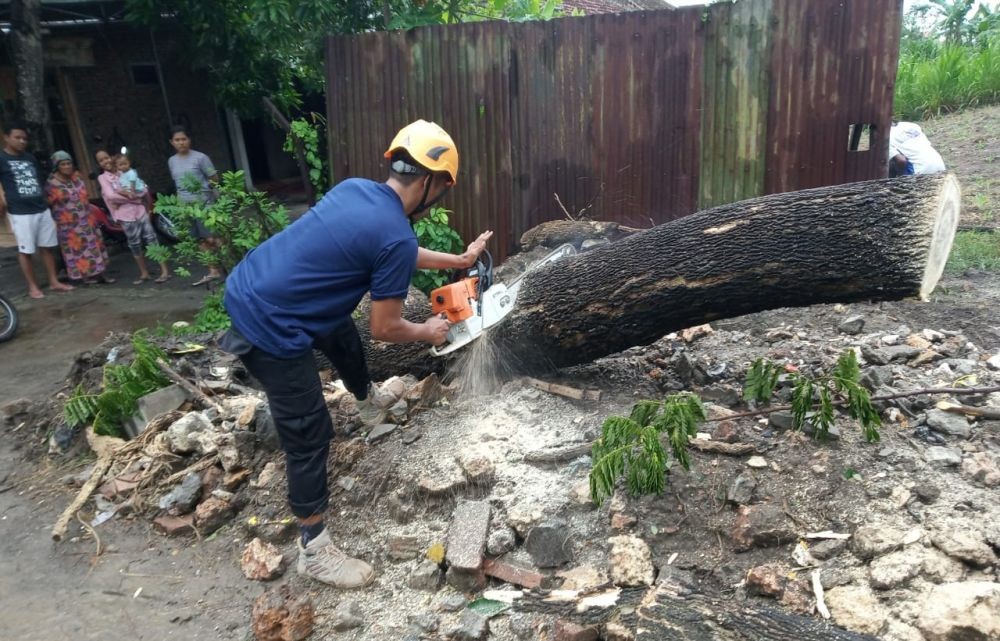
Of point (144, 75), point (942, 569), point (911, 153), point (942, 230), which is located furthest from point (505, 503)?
point (144, 75)

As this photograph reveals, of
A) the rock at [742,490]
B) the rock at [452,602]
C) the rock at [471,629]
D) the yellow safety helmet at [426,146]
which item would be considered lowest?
the rock at [452,602]

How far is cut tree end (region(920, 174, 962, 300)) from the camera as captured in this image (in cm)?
300

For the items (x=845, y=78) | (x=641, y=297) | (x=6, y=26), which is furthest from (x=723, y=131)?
(x=6, y=26)

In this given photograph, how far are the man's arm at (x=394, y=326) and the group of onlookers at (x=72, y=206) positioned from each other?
4633mm

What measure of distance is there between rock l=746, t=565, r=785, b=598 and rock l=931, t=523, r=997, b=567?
0.56 m

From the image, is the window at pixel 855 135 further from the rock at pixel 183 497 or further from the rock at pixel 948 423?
the rock at pixel 183 497

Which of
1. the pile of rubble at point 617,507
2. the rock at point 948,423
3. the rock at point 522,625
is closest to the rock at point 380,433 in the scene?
the pile of rubble at point 617,507

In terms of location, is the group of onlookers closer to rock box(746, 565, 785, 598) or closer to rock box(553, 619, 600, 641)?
rock box(553, 619, 600, 641)

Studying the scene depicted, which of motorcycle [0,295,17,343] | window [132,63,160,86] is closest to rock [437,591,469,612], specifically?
motorcycle [0,295,17,343]

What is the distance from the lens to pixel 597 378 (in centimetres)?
420

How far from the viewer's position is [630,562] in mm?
2764

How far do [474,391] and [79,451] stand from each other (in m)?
2.59

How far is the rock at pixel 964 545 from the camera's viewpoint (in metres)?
2.42

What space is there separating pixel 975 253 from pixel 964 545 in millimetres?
4413
